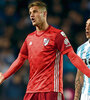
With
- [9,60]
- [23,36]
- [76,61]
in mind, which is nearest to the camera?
[76,61]

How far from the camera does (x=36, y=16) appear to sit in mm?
5277

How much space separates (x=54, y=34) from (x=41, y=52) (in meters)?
0.30

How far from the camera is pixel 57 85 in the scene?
16.9 feet

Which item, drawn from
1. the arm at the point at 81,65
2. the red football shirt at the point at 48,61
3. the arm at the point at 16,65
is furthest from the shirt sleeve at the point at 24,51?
the arm at the point at 81,65

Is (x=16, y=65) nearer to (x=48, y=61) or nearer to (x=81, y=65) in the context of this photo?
(x=48, y=61)

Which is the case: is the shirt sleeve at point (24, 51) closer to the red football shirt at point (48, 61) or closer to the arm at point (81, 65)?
the red football shirt at point (48, 61)

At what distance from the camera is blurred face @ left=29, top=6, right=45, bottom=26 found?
17.3 feet

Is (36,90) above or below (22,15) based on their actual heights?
below

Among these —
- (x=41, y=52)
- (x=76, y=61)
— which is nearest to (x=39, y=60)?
Result: (x=41, y=52)

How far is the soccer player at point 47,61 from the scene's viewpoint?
200 inches

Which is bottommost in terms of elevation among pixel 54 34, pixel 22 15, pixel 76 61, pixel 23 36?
pixel 76 61

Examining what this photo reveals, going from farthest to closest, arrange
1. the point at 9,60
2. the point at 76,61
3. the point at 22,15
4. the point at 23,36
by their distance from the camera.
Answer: the point at 22,15
the point at 23,36
the point at 9,60
the point at 76,61

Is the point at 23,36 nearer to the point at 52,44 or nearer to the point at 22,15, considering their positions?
the point at 22,15

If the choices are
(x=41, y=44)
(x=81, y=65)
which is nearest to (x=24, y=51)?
(x=41, y=44)
